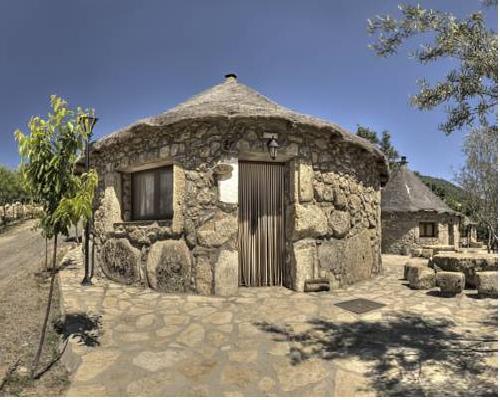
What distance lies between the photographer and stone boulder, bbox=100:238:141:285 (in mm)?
6789

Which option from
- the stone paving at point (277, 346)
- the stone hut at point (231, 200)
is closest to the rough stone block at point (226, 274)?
the stone hut at point (231, 200)

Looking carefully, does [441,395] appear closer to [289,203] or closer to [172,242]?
[289,203]

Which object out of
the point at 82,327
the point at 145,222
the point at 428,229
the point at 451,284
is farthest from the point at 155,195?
the point at 428,229

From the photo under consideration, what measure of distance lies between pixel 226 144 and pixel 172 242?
2.01 m

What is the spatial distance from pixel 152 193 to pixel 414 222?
48.0 ft

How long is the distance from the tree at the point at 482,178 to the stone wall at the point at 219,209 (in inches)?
310

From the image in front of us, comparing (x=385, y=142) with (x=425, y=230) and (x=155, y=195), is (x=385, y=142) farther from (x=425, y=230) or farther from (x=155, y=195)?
(x=155, y=195)

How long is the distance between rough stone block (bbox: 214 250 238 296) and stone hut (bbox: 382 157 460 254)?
13.7 m

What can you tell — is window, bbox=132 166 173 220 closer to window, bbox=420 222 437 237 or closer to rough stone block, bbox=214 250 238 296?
rough stone block, bbox=214 250 238 296

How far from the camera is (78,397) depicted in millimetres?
2771

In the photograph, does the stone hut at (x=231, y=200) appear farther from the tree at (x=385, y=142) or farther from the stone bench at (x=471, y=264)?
the tree at (x=385, y=142)

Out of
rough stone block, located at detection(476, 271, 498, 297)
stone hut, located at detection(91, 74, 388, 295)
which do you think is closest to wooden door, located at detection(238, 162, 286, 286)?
stone hut, located at detection(91, 74, 388, 295)

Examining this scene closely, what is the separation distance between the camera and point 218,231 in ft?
19.7

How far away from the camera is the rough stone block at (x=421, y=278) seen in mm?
6742
